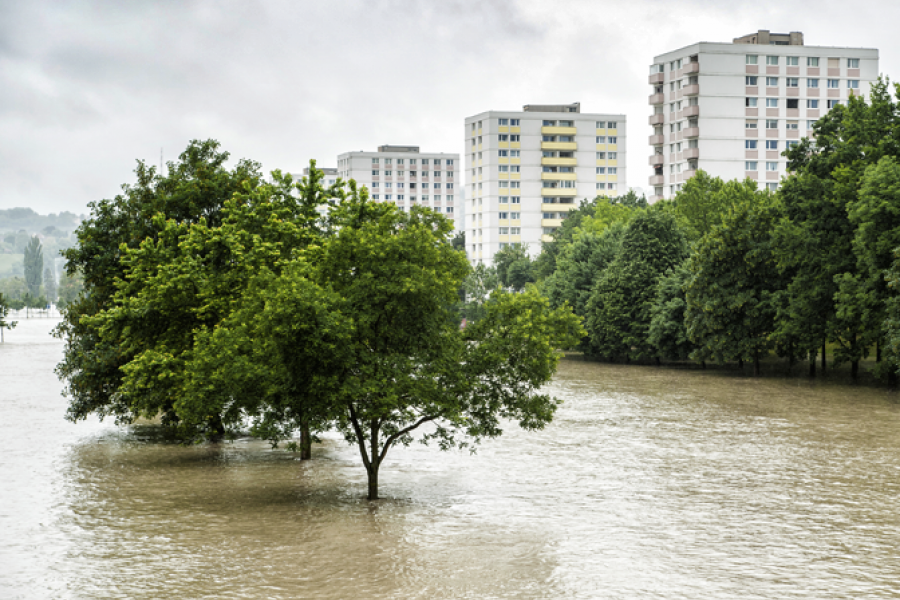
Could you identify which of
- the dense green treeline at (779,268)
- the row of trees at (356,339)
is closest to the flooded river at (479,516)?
the row of trees at (356,339)

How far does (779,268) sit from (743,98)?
247ft

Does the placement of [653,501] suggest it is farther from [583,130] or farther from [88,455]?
[583,130]

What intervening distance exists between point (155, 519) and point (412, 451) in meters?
13.4

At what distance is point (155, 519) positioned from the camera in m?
22.7

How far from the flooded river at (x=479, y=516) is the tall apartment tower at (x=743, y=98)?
9075 cm

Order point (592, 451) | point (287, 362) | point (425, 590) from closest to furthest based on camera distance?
point (425, 590) → point (287, 362) → point (592, 451)

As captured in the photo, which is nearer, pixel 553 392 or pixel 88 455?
pixel 88 455

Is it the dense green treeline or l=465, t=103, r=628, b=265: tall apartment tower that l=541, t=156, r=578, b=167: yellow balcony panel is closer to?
l=465, t=103, r=628, b=265: tall apartment tower

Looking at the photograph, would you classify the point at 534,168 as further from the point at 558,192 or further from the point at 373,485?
the point at 373,485

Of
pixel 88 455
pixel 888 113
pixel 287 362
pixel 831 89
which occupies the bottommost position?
pixel 88 455

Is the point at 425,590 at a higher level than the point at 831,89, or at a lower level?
lower

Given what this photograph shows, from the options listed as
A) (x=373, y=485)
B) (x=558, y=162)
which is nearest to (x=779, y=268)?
(x=373, y=485)

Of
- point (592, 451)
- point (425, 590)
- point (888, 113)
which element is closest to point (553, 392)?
point (592, 451)

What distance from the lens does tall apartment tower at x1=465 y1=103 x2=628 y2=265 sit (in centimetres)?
16138
